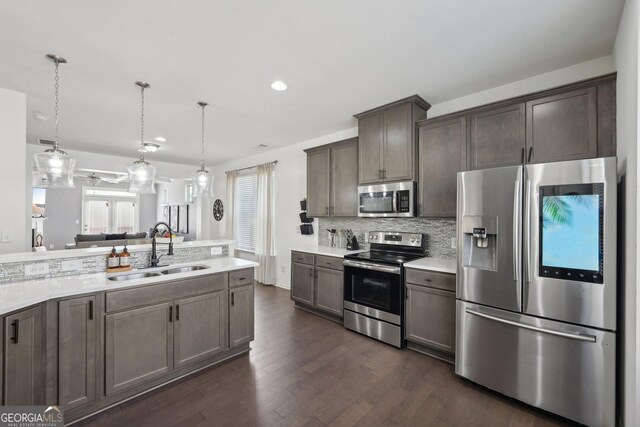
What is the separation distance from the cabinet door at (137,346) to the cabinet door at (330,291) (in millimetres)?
1922

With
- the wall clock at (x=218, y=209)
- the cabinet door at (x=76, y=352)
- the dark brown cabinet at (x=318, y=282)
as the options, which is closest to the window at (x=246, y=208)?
the wall clock at (x=218, y=209)

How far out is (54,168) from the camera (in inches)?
86.4

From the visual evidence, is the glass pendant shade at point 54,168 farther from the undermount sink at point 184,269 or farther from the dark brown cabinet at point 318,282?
the dark brown cabinet at point 318,282

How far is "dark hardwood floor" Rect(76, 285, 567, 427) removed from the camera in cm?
186

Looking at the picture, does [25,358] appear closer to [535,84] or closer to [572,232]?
[572,232]

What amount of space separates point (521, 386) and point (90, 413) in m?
3.09

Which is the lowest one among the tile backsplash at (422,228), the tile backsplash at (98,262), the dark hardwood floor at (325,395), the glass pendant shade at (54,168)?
the dark hardwood floor at (325,395)

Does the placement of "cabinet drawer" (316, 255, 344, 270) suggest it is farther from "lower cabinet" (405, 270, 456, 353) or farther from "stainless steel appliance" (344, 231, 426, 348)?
"lower cabinet" (405, 270, 456, 353)

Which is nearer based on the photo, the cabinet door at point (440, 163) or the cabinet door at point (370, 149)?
the cabinet door at point (440, 163)

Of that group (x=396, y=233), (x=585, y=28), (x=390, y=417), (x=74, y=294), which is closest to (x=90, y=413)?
(x=74, y=294)

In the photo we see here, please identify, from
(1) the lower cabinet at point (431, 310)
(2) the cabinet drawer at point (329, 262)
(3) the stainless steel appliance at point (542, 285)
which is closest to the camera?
(3) the stainless steel appliance at point (542, 285)

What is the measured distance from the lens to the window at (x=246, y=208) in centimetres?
601

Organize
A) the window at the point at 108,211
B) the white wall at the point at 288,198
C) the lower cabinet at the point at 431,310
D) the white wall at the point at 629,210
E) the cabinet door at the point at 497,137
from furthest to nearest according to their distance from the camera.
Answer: the window at the point at 108,211
the white wall at the point at 288,198
the lower cabinet at the point at 431,310
the cabinet door at the point at 497,137
the white wall at the point at 629,210

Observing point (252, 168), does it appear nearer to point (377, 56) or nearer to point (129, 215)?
point (377, 56)
